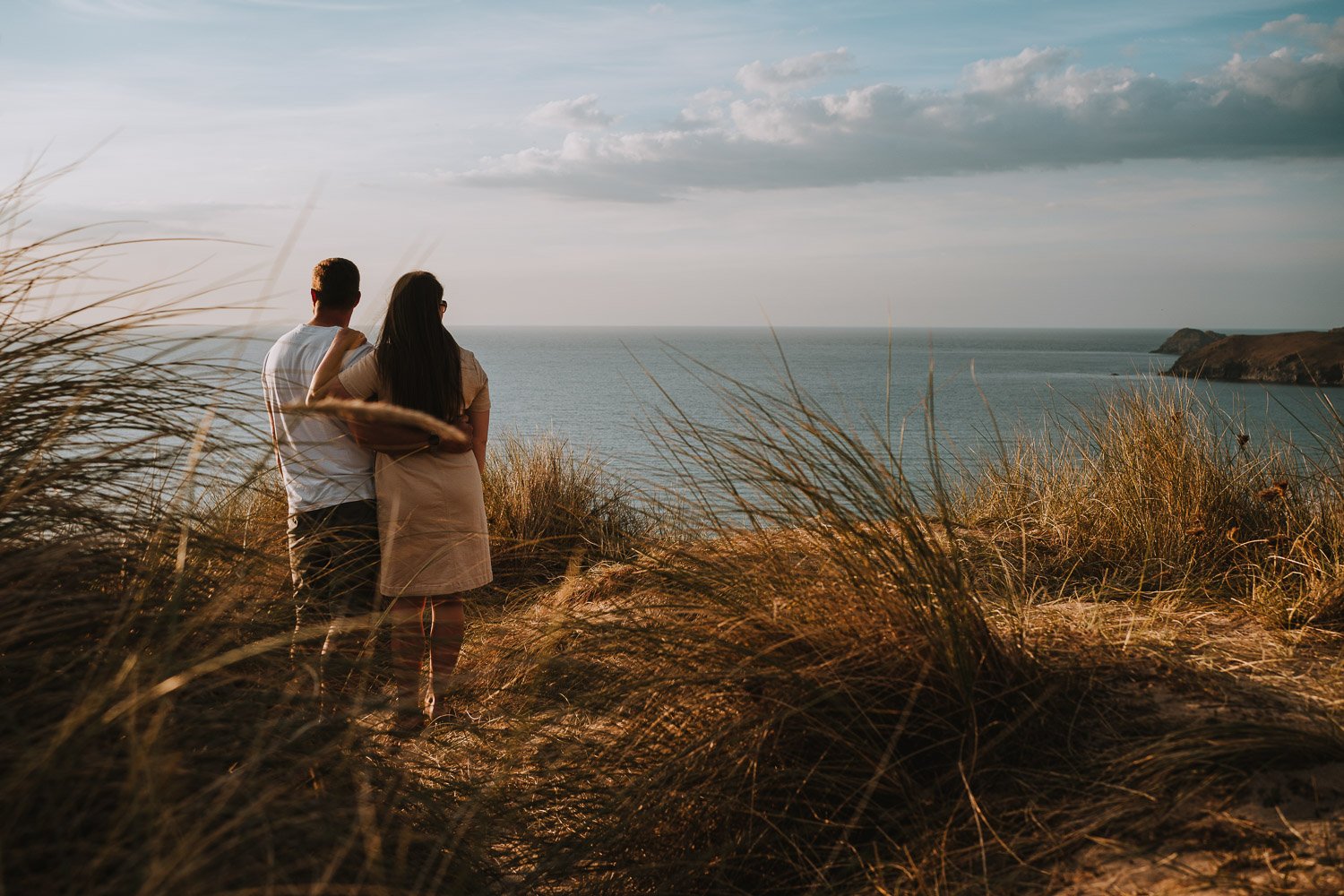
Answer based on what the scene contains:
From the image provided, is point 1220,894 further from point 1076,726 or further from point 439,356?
point 439,356

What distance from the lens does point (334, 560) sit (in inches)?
136

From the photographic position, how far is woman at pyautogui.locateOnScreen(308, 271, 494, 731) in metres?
3.96

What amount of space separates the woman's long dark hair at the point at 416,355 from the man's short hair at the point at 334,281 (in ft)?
1.10

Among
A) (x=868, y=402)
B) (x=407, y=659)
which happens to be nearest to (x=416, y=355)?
(x=407, y=659)

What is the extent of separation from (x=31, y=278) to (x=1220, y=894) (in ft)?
10.6

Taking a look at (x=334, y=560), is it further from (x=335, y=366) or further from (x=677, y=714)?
(x=677, y=714)

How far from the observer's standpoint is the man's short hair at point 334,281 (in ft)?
13.7

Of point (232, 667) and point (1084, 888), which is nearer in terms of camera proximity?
point (1084, 888)

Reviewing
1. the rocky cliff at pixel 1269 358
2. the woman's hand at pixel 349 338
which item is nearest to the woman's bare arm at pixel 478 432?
the woman's hand at pixel 349 338

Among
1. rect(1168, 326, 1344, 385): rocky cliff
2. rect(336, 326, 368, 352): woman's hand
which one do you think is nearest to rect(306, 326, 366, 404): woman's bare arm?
rect(336, 326, 368, 352): woman's hand

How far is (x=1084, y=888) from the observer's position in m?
2.01

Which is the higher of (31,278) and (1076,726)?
(31,278)

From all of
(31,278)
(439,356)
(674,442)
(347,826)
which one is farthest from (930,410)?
(31,278)

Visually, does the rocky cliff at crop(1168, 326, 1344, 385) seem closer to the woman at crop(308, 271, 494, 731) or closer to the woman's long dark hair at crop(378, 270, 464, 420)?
the woman at crop(308, 271, 494, 731)
